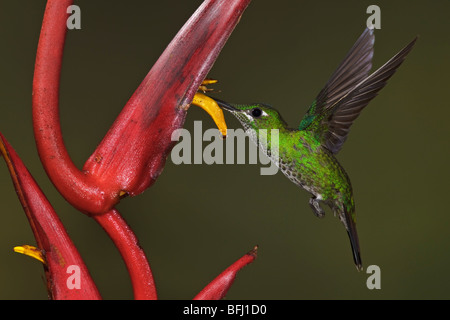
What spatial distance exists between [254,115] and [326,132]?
101 mm

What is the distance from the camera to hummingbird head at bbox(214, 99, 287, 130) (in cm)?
47

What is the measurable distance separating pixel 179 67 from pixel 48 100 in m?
0.08

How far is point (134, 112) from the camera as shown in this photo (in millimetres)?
362

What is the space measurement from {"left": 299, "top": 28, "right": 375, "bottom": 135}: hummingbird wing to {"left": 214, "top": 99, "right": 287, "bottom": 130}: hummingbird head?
0.07m

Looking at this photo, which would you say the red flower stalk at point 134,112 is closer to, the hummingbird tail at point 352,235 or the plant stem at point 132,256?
the plant stem at point 132,256

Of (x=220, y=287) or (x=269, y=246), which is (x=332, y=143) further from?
(x=269, y=246)

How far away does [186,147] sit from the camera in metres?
0.42

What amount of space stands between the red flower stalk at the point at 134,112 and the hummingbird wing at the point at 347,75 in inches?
7.2

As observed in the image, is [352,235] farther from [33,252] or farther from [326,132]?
[33,252]

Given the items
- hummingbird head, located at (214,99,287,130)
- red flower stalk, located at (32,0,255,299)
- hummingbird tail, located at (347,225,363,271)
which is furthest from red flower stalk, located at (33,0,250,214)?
hummingbird tail, located at (347,225,363,271)

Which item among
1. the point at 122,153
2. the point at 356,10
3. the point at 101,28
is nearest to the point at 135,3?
the point at 101,28

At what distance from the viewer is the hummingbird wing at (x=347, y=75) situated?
1.65 ft

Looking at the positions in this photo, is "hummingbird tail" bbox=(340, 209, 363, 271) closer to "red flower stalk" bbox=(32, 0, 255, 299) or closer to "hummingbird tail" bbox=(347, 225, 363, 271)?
"hummingbird tail" bbox=(347, 225, 363, 271)

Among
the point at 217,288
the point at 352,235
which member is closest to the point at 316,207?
the point at 352,235
